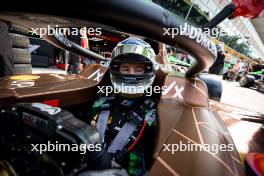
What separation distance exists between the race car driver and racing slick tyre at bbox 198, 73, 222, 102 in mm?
1106

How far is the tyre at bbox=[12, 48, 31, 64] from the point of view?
271 cm

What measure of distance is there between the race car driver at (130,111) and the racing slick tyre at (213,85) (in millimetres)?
1106

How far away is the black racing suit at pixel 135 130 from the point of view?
1.36m

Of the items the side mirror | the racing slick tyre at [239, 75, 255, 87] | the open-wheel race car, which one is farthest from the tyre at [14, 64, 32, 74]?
the racing slick tyre at [239, 75, 255, 87]

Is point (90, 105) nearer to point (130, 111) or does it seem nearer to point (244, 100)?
point (130, 111)

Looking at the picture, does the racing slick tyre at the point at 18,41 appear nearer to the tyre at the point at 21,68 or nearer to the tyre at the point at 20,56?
the tyre at the point at 20,56

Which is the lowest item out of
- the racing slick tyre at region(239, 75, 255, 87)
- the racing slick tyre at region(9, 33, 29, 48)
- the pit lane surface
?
the pit lane surface

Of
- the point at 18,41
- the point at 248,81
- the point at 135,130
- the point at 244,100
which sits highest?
the point at 18,41

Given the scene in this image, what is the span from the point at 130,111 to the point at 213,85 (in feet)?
4.46

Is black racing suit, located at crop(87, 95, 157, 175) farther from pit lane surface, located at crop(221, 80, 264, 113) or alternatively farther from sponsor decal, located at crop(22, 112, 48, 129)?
pit lane surface, located at crop(221, 80, 264, 113)

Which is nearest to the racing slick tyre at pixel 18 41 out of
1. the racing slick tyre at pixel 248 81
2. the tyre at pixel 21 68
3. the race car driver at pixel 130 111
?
the tyre at pixel 21 68

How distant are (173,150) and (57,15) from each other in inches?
32.1

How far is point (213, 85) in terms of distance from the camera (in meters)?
2.54

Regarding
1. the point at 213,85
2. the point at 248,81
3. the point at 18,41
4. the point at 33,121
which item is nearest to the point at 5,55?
the point at 18,41
